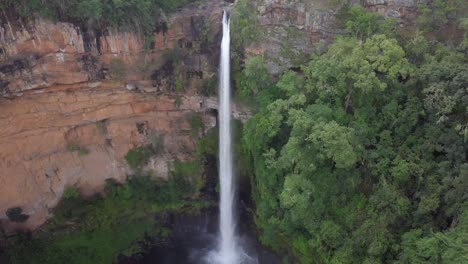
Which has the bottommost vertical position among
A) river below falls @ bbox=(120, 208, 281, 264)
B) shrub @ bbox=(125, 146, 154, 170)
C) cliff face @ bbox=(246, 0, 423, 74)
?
river below falls @ bbox=(120, 208, 281, 264)

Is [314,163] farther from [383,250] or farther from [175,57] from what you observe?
[175,57]

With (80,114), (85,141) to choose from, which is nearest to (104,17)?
(80,114)

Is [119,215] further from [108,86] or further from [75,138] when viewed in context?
[108,86]

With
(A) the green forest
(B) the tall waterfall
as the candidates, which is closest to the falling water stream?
(B) the tall waterfall

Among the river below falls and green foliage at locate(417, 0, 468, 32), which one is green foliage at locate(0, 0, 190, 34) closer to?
the river below falls

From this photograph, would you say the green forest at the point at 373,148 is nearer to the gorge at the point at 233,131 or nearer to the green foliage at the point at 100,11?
the gorge at the point at 233,131
